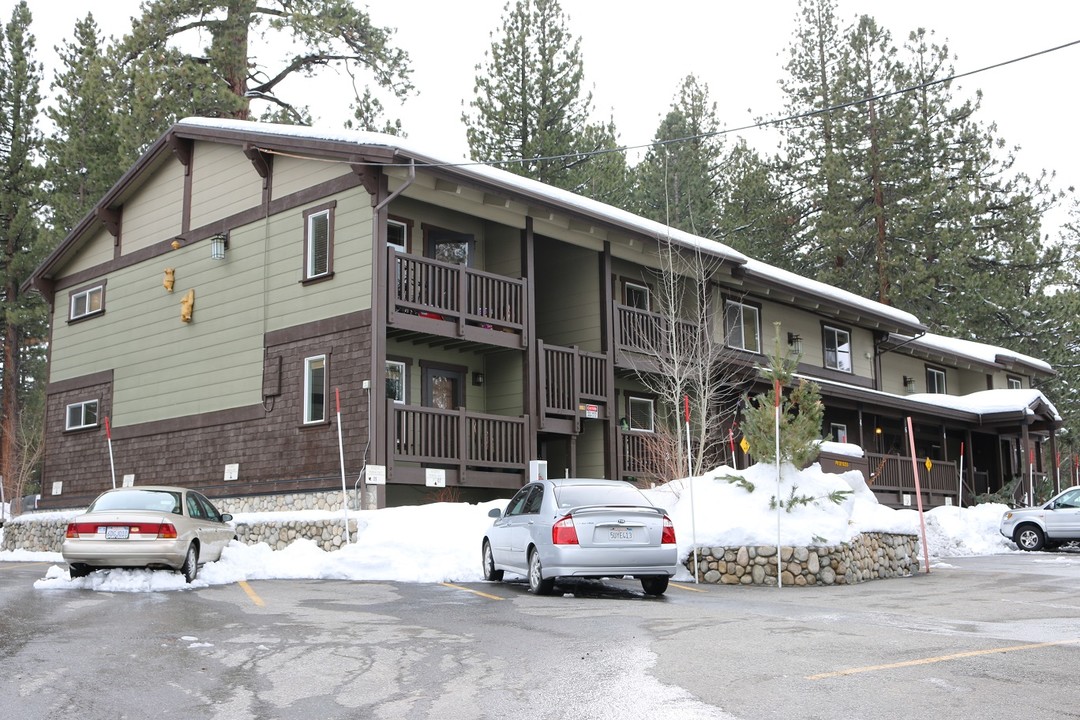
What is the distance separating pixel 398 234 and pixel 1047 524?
1642cm

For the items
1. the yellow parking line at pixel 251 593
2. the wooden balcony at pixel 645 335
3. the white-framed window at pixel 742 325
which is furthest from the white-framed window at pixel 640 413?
the yellow parking line at pixel 251 593

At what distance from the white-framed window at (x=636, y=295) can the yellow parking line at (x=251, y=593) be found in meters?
14.2

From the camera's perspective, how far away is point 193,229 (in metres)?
25.3

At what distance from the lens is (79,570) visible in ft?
49.8

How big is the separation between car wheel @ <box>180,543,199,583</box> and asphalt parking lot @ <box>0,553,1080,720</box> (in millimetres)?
1296

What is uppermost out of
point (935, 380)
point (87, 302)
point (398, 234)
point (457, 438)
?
point (398, 234)

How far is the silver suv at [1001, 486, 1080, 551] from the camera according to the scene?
2416cm

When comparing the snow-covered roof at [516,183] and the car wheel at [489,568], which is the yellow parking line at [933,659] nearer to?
the car wheel at [489,568]

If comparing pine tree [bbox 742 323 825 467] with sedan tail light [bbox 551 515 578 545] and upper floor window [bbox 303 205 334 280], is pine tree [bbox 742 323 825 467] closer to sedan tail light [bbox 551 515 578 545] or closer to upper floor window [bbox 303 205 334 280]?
sedan tail light [bbox 551 515 578 545]

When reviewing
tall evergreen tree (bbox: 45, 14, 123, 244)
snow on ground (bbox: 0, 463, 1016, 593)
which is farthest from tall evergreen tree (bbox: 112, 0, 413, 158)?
snow on ground (bbox: 0, 463, 1016, 593)

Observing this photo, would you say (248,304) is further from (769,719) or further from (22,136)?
(22,136)

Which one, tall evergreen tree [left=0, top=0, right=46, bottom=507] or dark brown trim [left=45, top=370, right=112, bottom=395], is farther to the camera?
tall evergreen tree [left=0, top=0, right=46, bottom=507]

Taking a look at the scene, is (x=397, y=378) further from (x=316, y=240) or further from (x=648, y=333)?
(x=648, y=333)

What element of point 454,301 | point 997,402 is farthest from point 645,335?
point 997,402
